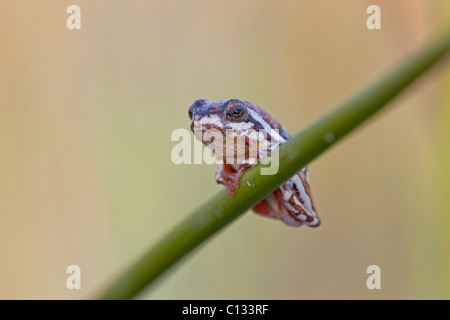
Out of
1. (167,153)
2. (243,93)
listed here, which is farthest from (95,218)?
Result: (243,93)

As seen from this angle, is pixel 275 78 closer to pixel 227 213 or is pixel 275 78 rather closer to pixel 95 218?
pixel 95 218

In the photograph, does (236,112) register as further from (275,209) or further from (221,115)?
(275,209)

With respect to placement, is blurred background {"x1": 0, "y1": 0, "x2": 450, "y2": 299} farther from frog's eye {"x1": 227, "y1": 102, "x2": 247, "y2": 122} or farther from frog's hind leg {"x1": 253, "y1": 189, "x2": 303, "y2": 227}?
frog's eye {"x1": 227, "y1": 102, "x2": 247, "y2": 122}

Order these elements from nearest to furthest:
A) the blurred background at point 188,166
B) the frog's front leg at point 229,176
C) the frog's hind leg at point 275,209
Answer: the frog's front leg at point 229,176, the frog's hind leg at point 275,209, the blurred background at point 188,166

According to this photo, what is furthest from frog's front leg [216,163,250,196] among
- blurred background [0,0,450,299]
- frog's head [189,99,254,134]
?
blurred background [0,0,450,299]

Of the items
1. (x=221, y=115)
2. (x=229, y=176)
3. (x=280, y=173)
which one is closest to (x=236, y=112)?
(x=221, y=115)

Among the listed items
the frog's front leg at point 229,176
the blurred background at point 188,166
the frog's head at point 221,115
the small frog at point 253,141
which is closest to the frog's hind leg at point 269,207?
the small frog at point 253,141

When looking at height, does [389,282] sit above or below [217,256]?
below

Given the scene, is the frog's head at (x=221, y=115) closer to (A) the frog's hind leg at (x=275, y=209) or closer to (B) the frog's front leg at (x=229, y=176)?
(B) the frog's front leg at (x=229, y=176)
